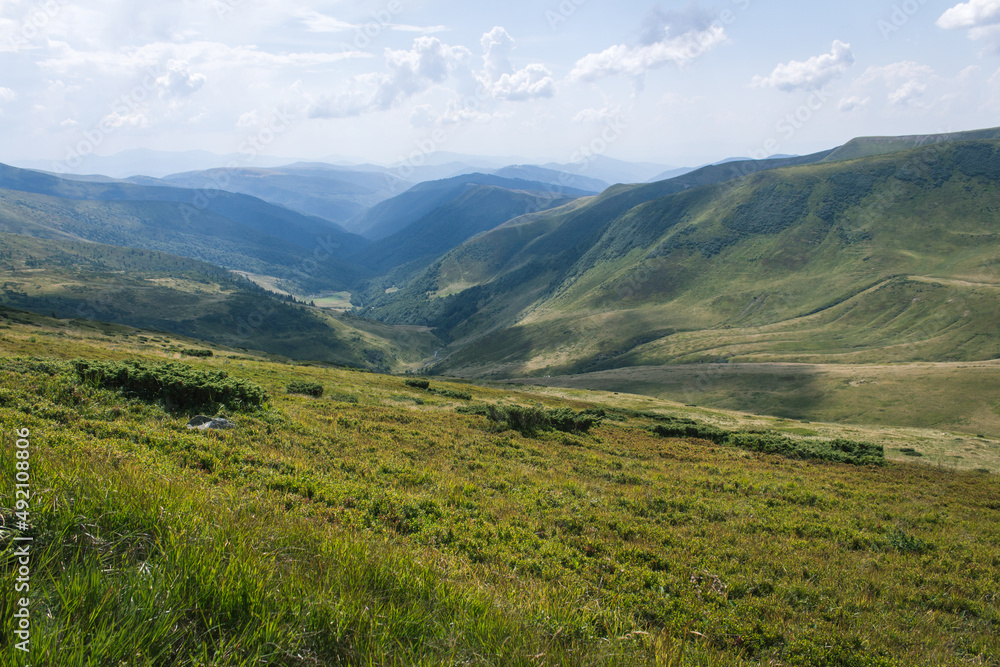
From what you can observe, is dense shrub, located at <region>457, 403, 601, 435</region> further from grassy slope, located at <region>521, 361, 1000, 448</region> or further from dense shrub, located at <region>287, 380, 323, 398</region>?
grassy slope, located at <region>521, 361, 1000, 448</region>

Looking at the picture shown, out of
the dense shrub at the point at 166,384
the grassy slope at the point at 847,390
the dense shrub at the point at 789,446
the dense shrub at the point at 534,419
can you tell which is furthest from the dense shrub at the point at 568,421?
the grassy slope at the point at 847,390

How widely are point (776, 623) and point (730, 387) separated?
122652 mm

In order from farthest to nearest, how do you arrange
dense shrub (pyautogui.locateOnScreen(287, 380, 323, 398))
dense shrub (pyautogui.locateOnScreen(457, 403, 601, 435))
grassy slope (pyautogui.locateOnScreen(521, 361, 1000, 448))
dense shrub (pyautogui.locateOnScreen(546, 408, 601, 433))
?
grassy slope (pyautogui.locateOnScreen(521, 361, 1000, 448)) → dense shrub (pyautogui.locateOnScreen(287, 380, 323, 398)) → dense shrub (pyautogui.locateOnScreen(546, 408, 601, 433)) → dense shrub (pyautogui.locateOnScreen(457, 403, 601, 435))

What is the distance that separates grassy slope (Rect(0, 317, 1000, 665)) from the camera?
313 cm

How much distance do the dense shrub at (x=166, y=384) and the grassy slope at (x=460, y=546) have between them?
4.16 feet

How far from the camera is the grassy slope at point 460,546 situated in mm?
3127

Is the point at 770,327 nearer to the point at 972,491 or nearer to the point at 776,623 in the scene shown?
the point at 972,491

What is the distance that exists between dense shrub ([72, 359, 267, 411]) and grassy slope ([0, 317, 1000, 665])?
50.0 inches

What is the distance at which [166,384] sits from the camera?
16.3m

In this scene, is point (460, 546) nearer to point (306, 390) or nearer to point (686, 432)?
point (306, 390)

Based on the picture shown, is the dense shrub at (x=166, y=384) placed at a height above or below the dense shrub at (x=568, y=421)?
above

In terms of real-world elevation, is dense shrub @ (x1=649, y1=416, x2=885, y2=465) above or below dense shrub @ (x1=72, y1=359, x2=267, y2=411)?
below

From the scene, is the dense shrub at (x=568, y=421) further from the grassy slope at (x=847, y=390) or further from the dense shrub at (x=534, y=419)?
the grassy slope at (x=847, y=390)

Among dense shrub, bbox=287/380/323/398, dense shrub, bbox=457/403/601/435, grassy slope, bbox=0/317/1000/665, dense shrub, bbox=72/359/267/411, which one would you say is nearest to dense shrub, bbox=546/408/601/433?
dense shrub, bbox=457/403/601/435
